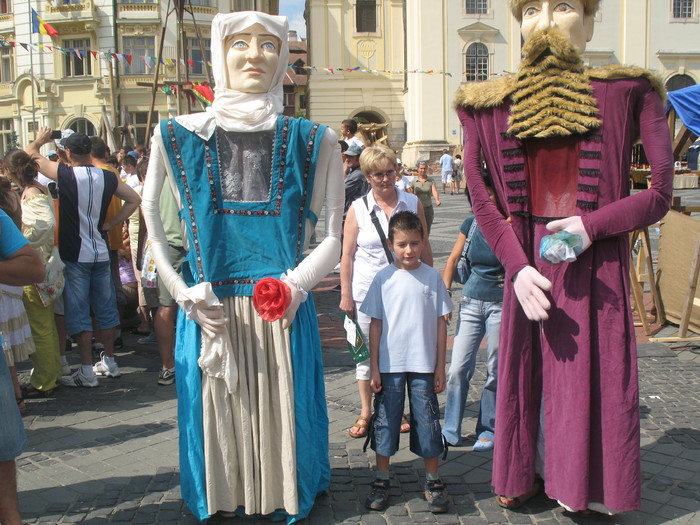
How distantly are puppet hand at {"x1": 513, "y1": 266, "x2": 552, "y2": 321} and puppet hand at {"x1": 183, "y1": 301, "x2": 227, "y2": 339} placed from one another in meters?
1.25

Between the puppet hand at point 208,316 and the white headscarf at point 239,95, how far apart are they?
2.55 ft

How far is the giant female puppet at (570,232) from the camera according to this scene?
10.4 feet

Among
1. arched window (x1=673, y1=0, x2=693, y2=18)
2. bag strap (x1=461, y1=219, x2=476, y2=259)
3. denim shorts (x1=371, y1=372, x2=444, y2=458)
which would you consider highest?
arched window (x1=673, y1=0, x2=693, y2=18)

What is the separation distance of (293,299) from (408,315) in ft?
2.14

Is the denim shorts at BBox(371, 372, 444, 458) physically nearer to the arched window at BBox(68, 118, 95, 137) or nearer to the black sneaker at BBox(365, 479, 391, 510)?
the black sneaker at BBox(365, 479, 391, 510)

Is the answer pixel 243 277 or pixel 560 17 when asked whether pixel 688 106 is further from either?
pixel 243 277

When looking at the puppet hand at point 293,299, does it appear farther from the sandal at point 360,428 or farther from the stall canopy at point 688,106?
the stall canopy at point 688,106

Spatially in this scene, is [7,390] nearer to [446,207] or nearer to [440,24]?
[446,207]

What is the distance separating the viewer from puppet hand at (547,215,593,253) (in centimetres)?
309

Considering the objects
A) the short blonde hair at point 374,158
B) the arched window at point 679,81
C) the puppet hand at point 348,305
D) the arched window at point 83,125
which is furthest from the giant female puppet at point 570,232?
the arched window at point 83,125

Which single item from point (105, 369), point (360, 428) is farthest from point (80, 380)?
point (360, 428)

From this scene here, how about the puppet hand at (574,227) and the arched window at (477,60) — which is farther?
the arched window at (477,60)

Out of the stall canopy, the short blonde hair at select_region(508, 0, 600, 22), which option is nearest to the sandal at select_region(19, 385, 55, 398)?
the short blonde hair at select_region(508, 0, 600, 22)

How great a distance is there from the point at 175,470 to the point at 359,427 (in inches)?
43.8
